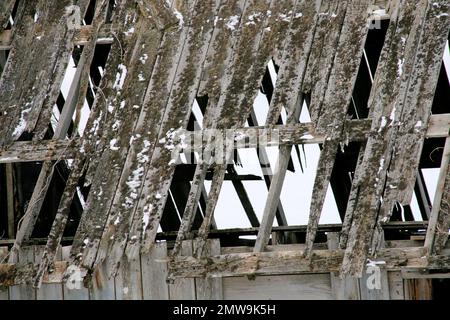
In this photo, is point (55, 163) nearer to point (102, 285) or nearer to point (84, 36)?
point (102, 285)

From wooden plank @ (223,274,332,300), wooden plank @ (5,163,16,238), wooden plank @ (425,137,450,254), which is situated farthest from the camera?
wooden plank @ (5,163,16,238)

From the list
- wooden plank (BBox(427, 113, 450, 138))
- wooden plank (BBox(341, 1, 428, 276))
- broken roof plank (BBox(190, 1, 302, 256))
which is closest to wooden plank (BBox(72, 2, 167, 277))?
broken roof plank (BBox(190, 1, 302, 256))

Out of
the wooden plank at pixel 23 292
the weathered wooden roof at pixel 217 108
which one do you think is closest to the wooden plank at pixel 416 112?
the weathered wooden roof at pixel 217 108

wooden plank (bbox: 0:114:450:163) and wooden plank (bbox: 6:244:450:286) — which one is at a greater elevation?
wooden plank (bbox: 0:114:450:163)

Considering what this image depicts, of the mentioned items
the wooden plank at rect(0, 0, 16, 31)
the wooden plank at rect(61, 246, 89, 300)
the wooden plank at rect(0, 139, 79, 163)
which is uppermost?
the wooden plank at rect(0, 0, 16, 31)

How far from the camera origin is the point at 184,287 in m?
7.66

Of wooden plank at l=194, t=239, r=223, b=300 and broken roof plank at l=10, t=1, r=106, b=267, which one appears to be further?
broken roof plank at l=10, t=1, r=106, b=267

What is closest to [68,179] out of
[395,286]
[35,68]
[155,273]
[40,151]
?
[40,151]

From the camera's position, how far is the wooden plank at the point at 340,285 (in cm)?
730

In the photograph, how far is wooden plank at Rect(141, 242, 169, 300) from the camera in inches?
302

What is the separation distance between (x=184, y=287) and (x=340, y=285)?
1233mm

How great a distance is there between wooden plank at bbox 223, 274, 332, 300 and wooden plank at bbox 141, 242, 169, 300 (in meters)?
0.49

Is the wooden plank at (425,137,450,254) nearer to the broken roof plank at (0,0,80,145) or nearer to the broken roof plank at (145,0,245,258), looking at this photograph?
the broken roof plank at (145,0,245,258)

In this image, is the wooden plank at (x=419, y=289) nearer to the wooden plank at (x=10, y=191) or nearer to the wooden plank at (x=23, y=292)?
the wooden plank at (x=23, y=292)
